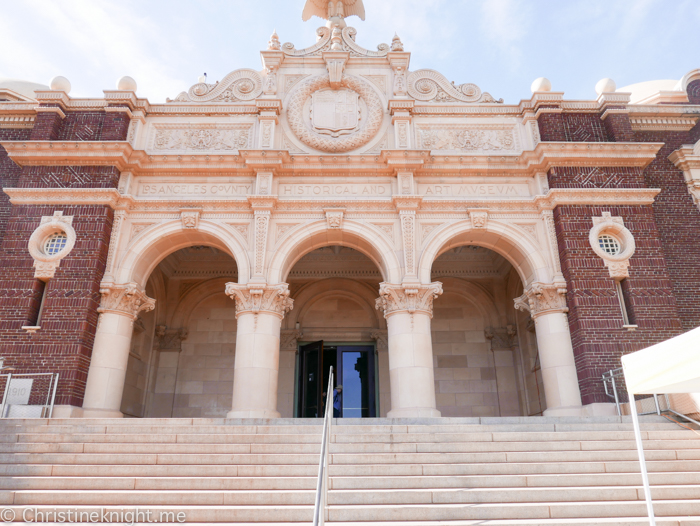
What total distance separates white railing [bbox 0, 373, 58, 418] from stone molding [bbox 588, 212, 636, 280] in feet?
47.0

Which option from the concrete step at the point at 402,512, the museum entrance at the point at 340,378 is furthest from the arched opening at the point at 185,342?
the concrete step at the point at 402,512

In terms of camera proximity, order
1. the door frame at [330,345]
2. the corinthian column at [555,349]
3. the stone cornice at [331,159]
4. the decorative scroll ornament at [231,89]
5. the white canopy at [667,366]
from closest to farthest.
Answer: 1. the white canopy at [667,366]
2. the corinthian column at [555,349]
3. the stone cornice at [331,159]
4. the decorative scroll ornament at [231,89]
5. the door frame at [330,345]

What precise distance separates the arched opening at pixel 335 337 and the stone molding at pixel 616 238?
24.5 ft

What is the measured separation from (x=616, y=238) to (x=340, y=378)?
390 inches

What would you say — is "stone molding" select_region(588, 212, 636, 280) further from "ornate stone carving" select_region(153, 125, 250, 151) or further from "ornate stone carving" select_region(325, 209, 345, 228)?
"ornate stone carving" select_region(153, 125, 250, 151)

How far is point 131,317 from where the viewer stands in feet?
44.5

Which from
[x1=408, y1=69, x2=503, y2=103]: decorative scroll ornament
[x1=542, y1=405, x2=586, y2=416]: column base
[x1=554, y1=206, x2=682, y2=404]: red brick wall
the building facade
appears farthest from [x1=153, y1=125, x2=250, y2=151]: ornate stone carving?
[x1=542, y1=405, x2=586, y2=416]: column base

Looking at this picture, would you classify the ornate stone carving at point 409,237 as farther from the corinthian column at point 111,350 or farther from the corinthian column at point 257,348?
the corinthian column at point 111,350

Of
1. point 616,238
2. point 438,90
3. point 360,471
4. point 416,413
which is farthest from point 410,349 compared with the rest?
point 438,90

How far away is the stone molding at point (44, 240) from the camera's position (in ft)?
43.5

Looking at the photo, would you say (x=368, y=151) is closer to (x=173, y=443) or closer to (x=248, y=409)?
(x=248, y=409)

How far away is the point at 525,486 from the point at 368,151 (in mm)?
10734

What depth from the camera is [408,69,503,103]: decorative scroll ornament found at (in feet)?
52.7

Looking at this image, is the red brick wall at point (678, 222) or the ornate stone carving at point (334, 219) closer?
the ornate stone carving at point (334, 219)
